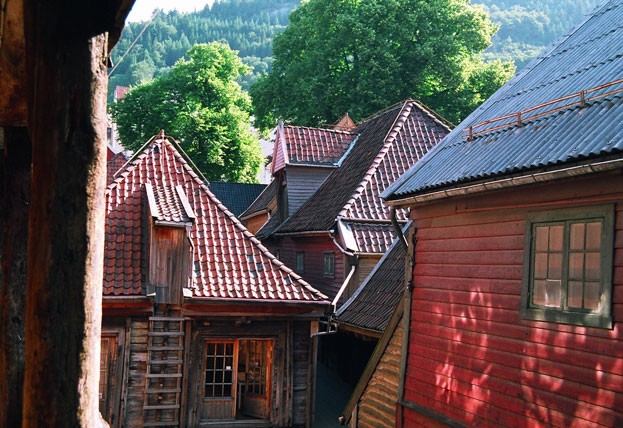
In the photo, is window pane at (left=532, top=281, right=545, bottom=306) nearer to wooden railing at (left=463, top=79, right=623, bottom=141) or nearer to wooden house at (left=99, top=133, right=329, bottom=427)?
wooden railing at (left=463, top=79, right=623, bottom=141)

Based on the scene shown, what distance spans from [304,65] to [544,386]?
2866 cm

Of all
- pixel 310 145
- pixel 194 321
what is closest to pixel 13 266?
pixel 194 321

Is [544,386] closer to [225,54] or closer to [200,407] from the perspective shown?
[200,407]

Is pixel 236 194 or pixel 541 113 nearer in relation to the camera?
pixel 541 113

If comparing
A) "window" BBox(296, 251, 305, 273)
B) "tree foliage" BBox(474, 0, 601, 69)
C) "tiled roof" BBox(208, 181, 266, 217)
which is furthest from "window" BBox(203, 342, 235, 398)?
"tree foliage" BBox(474, 0, 601, 69)

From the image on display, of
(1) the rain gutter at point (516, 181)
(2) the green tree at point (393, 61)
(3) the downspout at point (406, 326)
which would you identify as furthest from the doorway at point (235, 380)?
(2) the green tree at point (393, 61)

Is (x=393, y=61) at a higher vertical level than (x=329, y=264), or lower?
higher

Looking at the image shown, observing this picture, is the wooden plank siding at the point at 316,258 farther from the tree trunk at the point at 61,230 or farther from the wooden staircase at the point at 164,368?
the tree trunk at the point at 61,230

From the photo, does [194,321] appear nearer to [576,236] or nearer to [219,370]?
[219,370]

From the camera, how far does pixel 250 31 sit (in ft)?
468

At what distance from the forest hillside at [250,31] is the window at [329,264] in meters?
81.8

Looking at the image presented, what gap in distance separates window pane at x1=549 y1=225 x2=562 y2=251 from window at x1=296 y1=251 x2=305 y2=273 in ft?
48.0

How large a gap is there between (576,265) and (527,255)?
0.66m

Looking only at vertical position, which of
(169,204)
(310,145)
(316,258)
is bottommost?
(316,258)
